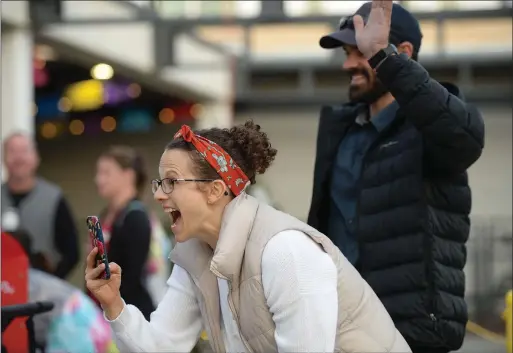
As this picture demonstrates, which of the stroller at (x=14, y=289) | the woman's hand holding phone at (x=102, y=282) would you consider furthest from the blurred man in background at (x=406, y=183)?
the stroller at (x=14, y=289)

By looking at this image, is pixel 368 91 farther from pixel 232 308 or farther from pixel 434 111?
pixel 232 308

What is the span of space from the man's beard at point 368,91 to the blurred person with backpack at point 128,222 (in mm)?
2226

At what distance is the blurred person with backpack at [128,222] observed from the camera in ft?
18.5

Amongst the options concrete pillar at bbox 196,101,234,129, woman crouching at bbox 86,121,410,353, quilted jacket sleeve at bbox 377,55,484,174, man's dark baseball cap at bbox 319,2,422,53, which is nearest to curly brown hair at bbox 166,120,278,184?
woman crouching at bbox 86,121,410,353

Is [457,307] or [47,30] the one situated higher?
[47,30]

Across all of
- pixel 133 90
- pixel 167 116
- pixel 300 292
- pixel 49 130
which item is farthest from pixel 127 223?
pixel 49 130

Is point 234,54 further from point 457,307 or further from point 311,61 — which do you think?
point 457,307

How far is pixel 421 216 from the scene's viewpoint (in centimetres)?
342

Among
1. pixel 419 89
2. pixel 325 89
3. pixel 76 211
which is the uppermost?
pixel 419 89

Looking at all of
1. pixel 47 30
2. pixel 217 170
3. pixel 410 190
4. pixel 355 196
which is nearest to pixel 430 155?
pixel 410 190

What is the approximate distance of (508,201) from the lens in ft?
69.8

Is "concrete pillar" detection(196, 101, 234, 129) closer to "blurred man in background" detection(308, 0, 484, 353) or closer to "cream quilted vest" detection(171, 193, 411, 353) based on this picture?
"blurred man in background" detection(308, 0, 484, 353)

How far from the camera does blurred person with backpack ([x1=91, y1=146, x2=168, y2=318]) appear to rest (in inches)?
223

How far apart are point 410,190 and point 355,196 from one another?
29 cm
